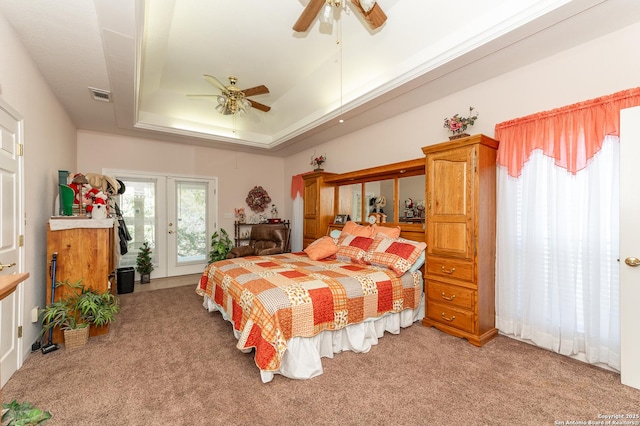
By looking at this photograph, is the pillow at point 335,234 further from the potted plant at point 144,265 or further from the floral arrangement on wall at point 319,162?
the potted plant at point 144,265

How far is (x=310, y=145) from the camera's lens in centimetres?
587

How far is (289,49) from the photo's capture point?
3.44 m

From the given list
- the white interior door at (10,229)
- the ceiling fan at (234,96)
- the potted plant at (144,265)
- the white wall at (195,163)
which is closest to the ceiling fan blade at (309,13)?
the ceiling fan at (234,96)

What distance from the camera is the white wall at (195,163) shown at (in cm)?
499

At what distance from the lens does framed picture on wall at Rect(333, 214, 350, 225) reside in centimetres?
479

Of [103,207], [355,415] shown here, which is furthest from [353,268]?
[103,207]

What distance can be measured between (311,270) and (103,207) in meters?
2.34

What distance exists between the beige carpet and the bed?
0.16 metres

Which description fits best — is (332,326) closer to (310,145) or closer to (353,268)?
(353,268)

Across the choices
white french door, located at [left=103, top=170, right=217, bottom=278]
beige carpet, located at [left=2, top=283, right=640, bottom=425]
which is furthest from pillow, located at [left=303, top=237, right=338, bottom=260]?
white french door, located at [left=103, top=170, right=217, bottom=278]

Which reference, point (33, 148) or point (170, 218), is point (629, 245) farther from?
point (170, 218)

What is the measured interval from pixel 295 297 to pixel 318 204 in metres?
2.82

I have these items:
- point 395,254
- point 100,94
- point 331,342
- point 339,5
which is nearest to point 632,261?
point 395,254

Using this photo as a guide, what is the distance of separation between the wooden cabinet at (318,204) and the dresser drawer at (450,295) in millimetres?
2249
